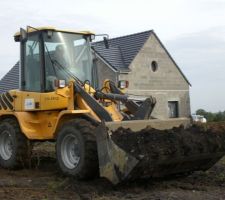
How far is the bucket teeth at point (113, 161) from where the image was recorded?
7.55 meters

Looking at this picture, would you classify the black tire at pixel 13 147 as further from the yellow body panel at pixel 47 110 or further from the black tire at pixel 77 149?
the black tire at pixel 77 149

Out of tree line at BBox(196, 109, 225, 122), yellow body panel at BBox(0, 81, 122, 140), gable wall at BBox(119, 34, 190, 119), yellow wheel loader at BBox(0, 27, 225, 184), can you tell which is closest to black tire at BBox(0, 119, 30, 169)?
yellow wheel loader at BBox(0, 27, 225, 184)

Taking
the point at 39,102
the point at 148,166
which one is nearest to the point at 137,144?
the point at 148,166

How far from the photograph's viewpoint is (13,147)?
10328mm

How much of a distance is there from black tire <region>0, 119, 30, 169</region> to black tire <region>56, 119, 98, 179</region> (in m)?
1.59

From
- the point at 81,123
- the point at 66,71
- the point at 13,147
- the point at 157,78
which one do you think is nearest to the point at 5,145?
the point at 13,147

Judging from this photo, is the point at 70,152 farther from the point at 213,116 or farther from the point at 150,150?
the point at 213,116

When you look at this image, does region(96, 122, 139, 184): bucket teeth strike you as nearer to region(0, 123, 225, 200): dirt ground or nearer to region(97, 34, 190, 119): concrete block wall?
region(0, 123, 225, 200): dirt ground

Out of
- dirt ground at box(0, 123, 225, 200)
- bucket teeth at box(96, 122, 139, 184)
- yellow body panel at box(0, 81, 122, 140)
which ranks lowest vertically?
dirt ground at box(0, 123, 225, 200)

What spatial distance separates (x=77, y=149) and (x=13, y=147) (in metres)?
2.21

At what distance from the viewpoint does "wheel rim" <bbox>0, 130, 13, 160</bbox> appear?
10734 mm

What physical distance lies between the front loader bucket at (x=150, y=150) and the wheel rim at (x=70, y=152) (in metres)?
0.87

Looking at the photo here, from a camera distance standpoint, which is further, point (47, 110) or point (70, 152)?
point (47, 110)

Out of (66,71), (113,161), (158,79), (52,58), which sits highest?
(158,79)
